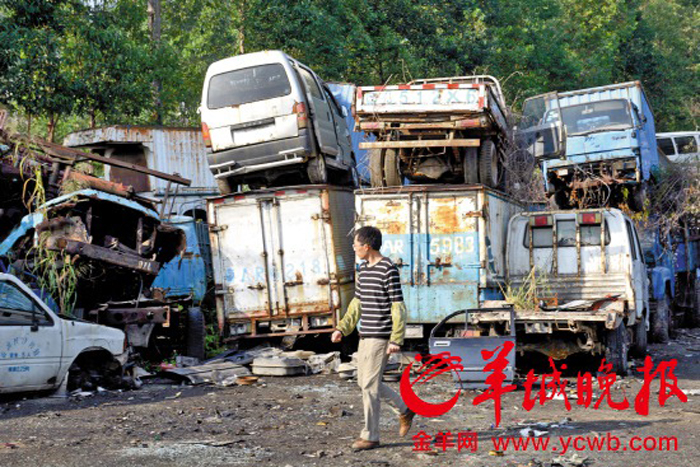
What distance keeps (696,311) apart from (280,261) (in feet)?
34.0

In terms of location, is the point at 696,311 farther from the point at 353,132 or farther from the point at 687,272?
the point at 353,132

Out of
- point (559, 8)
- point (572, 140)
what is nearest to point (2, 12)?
point (572, 140)

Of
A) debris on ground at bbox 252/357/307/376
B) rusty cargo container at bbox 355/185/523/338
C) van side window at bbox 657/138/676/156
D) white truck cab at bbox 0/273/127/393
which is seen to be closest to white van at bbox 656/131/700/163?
van side window at bbox 657/138/676/156

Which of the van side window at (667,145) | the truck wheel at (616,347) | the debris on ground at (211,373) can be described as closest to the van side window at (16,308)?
the debris on ground at (211,373)

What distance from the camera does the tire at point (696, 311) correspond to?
1838cm

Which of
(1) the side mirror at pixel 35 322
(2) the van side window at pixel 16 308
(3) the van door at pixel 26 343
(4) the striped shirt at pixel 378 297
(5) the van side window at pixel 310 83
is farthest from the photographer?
(5) the van side window at pixel 310 83

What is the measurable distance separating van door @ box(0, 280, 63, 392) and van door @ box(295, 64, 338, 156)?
5576 millimetres

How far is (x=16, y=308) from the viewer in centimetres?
→ 952

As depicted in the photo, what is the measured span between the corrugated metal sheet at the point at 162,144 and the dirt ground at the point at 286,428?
404 inches

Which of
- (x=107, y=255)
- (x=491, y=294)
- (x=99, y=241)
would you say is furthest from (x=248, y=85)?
(x=491, y=294)

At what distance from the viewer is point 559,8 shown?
38.1m

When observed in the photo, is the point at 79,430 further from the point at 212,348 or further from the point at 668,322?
the point at 668,322

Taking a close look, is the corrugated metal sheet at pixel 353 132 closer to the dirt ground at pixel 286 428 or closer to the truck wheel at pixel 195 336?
the truck wheel at pixel 195 336

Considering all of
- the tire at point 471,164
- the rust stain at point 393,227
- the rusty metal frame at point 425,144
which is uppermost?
the rusty metal frame at point 425,144
